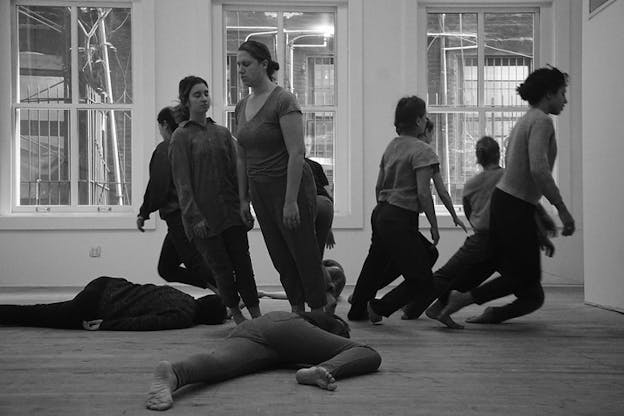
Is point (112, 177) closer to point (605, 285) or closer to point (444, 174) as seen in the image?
point (444, 174)

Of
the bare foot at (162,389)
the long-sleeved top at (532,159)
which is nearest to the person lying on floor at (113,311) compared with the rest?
the long-sleeved top at (532,159)

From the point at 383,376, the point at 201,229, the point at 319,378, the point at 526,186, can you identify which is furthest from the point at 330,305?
the point at 319,378

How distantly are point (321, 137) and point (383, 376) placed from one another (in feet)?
20.0

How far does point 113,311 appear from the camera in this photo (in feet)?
17.9

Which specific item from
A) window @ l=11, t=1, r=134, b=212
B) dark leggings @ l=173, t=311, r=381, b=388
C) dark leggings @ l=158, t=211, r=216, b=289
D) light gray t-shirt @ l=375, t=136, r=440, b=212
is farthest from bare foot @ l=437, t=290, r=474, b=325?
window @ l=11, t=1, r=134, b=212

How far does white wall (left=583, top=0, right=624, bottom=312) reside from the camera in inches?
251

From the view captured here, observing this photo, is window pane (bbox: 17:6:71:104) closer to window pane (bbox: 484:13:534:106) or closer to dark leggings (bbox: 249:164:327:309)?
window pane (bbox: 484:13:534:106)

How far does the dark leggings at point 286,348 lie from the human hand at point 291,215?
1.14m

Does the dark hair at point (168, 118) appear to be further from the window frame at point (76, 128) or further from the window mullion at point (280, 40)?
the window mullion at point (280, 40)

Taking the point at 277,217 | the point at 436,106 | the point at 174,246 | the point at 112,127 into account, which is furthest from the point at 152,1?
the point at 277,217

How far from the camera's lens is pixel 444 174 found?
9758mm

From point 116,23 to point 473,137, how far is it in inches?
151

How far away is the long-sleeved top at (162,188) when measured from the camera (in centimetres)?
559

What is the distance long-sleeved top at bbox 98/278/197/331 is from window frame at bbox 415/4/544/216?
4.42 meters
